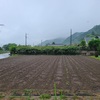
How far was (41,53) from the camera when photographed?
52.0 metres

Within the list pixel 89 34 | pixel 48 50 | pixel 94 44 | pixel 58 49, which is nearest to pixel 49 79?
pixel 58 49

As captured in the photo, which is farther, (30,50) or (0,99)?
(30,50)

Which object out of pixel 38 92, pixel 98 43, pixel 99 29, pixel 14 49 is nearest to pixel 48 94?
pixel 38 92

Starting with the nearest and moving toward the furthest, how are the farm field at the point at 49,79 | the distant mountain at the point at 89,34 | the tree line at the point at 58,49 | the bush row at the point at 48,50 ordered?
the farm field at the point at 49,79 < the tree line at the point at 58,49 < the bush row at the point at 48,50 < the distant mountain at the point at 89,34

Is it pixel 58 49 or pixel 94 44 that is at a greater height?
pixel 94 44

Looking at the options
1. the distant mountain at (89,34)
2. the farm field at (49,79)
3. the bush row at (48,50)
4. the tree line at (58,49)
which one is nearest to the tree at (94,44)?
the tree line at (58,49)

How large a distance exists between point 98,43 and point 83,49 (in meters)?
3.82

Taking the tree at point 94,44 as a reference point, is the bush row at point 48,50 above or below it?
below

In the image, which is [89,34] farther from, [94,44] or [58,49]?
[58,49]

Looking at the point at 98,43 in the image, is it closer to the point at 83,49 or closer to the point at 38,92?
the point at 83,49

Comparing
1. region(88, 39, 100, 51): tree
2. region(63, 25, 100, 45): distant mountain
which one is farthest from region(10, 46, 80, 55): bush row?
region(63, 25, 100, 45): distant mountain

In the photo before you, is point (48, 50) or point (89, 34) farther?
point (89, 34)

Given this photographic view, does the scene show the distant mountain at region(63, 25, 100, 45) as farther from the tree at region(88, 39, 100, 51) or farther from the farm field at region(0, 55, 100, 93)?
the farm field at region(0, 55, 100, 93)

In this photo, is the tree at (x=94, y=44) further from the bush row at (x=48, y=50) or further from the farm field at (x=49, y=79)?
the farm field at (x=49, y=79)
